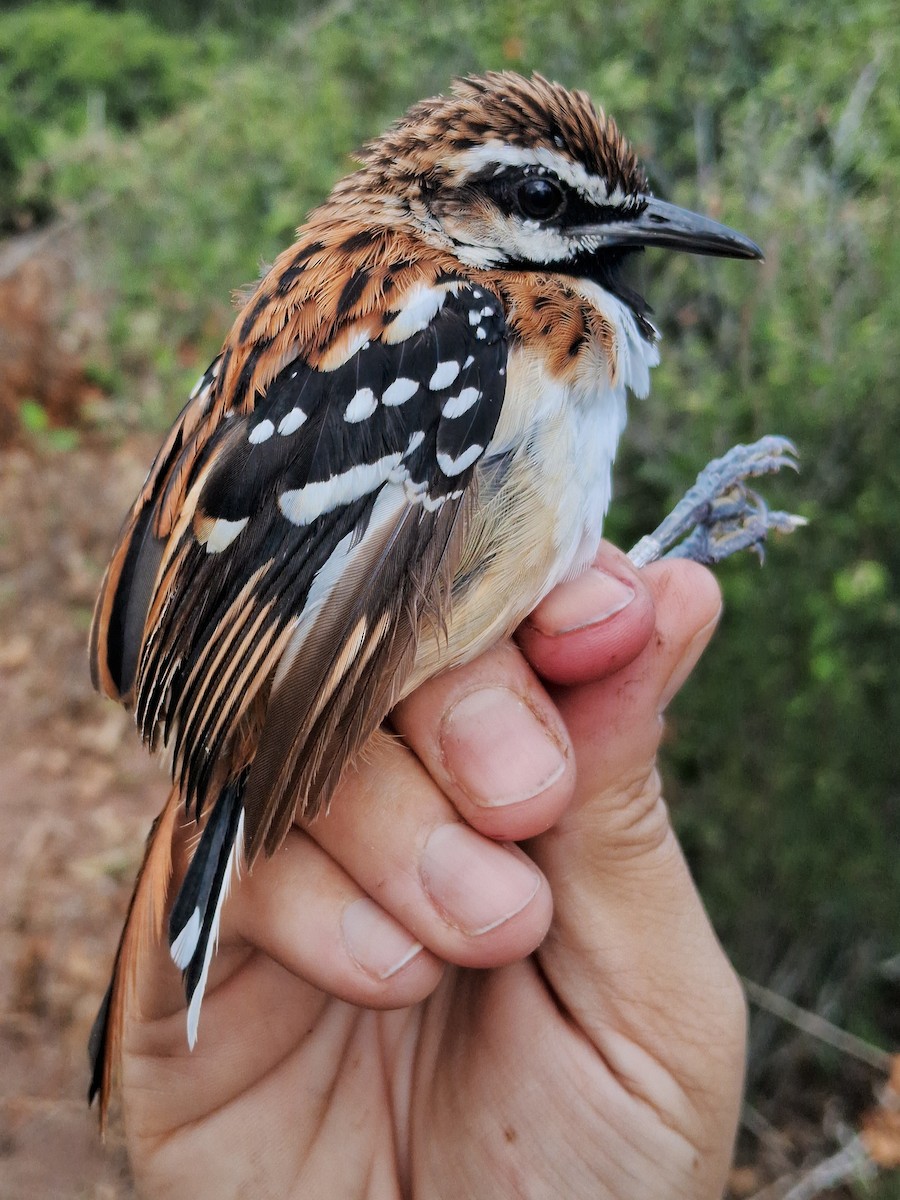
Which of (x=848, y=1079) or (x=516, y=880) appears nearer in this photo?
(x=516, y=880)

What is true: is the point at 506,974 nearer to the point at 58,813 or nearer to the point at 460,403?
the point at 460,403

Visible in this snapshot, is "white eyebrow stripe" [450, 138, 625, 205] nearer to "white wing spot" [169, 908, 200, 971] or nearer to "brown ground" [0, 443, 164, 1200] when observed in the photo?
"white wing spot" [169, 908, 200, 971]

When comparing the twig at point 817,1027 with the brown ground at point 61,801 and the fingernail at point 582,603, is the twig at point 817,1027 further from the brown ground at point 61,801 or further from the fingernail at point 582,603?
the fingernail at point 582,603

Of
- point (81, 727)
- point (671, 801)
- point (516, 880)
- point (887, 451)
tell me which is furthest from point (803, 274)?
point (81, 727)

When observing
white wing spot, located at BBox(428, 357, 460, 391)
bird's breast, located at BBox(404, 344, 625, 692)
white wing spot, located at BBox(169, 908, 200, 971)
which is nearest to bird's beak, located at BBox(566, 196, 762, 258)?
bird's breast, located at BBox(404, 344, 625, 692)

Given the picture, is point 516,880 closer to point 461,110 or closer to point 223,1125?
point 223,1125
